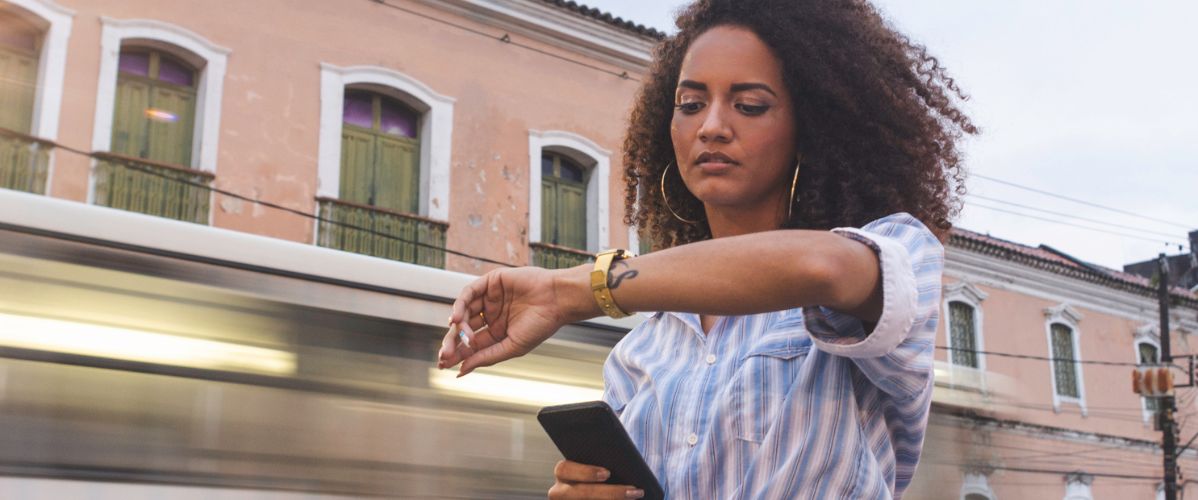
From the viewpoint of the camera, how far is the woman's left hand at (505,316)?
143 cm

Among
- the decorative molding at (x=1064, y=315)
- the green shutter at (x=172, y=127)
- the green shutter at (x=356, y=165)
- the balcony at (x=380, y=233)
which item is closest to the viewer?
the green shutter at (x=172, y=127)

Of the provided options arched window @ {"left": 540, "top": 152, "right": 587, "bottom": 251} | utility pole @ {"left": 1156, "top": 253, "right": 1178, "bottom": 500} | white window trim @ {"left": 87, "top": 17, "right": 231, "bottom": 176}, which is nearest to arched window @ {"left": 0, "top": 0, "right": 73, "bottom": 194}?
white window trim @ {"left": 87, "top": 17, "right": 231, "bottom": 176}

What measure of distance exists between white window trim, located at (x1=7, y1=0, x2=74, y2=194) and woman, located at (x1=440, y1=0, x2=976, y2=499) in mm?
11314

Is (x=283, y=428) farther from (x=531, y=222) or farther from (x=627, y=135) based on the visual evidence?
(x=531, y=222)

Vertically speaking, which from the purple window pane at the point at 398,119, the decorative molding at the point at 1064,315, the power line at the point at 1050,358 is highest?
the purple window pane at the point at 398,119

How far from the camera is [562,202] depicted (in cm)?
1614

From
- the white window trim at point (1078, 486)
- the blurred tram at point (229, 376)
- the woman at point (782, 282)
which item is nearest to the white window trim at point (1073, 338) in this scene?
the white window trim at point (1078, 486)

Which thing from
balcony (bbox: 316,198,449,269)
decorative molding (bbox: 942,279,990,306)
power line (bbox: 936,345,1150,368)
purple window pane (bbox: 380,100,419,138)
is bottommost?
power line (bbox: 936,345,1150,368)

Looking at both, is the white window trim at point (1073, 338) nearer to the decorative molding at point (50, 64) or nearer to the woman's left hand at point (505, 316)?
the decorative molding at point (50, 64)

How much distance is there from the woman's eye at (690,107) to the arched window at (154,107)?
11.8 metres

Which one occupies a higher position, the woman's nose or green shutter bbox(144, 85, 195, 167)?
green shutter bbox(144, 85, 195, 167)

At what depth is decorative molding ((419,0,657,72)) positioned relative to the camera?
50.2ft

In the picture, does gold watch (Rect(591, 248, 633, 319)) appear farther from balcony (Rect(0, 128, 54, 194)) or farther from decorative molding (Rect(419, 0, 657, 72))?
decorative molding (Rect(419, 0, 657, 72))

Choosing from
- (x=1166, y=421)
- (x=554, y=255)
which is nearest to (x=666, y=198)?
(x=554, y=255)
